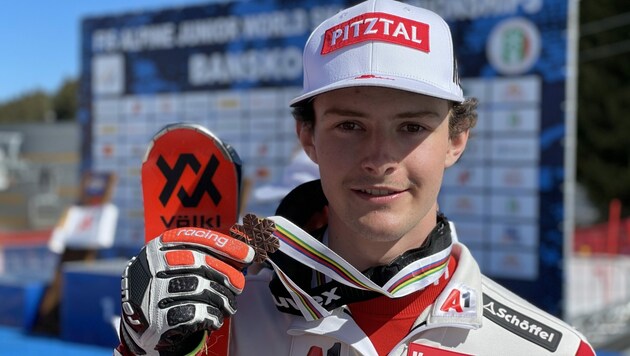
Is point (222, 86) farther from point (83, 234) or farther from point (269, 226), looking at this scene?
point (269, 226)

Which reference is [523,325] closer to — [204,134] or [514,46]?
[204,134]

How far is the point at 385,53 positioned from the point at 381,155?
0.22 meters

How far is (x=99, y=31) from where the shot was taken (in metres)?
9.82

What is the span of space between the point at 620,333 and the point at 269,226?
728cm

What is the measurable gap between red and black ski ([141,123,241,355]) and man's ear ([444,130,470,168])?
629 millimetres

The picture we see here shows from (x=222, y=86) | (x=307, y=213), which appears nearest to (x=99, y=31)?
(x=222, y=86)

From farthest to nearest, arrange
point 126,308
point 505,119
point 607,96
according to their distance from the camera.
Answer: point 607,96
point 505,119
point 126,308

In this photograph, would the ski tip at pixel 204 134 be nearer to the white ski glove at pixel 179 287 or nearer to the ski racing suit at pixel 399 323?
the ski racing suit at pixel 399 323

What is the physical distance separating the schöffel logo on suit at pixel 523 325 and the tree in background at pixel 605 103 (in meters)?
22.4

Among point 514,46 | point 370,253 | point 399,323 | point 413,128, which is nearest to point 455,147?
point 413,128

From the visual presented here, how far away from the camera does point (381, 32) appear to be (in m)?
1.46

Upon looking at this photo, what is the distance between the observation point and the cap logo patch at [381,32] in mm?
1462

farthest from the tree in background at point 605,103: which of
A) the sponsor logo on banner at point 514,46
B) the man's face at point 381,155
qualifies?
the man's face at point 381,155

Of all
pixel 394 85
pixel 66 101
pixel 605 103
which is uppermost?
pixel 66 101
